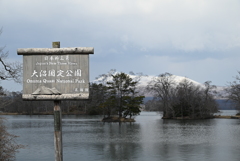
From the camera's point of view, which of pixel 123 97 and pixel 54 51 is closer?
pixel 54 51

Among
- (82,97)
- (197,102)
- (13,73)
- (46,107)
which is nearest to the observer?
(82,97)

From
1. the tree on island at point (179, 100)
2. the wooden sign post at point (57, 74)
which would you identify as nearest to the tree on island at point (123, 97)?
the tree on island at point (179, 100)

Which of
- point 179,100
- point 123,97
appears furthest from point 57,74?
point 179,100

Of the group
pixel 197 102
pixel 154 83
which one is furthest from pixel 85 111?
pixel 197 102

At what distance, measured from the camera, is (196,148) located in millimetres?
27172

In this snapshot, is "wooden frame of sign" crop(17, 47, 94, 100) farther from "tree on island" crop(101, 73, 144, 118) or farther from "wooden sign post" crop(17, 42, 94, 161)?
"tree on island" crop(101, 73, 144, 118)

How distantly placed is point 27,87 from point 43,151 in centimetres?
1697

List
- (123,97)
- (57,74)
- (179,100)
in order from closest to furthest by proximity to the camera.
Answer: (57,74), (123,97), (179,100)

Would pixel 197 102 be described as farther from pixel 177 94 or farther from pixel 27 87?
pixel 27 87

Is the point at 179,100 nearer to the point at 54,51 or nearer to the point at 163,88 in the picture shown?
the point at 163,88

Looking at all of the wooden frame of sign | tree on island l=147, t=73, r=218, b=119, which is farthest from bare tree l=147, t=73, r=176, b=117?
the wooden frame of sign

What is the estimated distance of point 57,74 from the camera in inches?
392

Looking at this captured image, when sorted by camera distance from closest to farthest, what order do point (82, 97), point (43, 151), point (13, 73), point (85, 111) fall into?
point (82, 97) < point (13, 73) < point (43, 151) < point (85, 111)

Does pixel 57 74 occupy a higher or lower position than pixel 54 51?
lower
